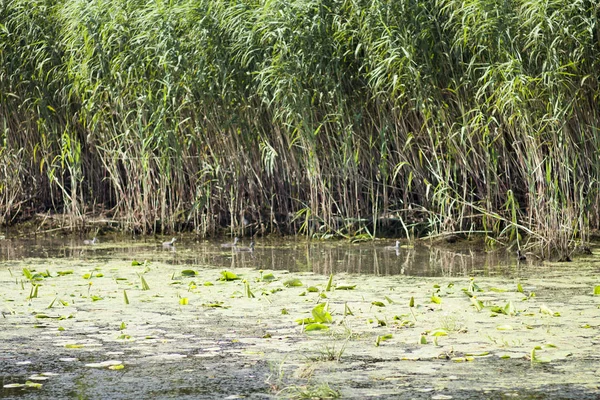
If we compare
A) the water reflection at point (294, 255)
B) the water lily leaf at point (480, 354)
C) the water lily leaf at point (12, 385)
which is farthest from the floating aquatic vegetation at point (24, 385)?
the water reflection at point (294, 255)

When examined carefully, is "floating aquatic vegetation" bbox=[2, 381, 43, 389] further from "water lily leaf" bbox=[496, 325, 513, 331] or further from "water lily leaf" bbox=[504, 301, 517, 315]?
"water lily leaf" bbox=[504, 301, 517, 315]

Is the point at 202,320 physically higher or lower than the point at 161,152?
lower

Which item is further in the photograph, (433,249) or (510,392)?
(433,249)

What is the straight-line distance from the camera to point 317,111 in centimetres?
933

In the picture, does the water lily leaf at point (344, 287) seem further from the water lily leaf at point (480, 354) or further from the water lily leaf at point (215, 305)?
the water lily leaf at point (480, 354)

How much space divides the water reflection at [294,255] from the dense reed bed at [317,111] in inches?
13.3

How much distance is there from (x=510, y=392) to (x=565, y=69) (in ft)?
16.2

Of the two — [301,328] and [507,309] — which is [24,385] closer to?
[301,328]

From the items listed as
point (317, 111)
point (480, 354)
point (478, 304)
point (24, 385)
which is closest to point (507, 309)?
point (478, 304)

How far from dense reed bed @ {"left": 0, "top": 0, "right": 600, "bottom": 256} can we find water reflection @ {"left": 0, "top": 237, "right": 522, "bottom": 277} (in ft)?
1.10

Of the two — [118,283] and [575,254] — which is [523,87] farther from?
[118,283]

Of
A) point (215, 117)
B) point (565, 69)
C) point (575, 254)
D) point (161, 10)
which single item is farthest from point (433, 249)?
point (161, 10)

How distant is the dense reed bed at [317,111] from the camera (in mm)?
8078

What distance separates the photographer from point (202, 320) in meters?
5.27
